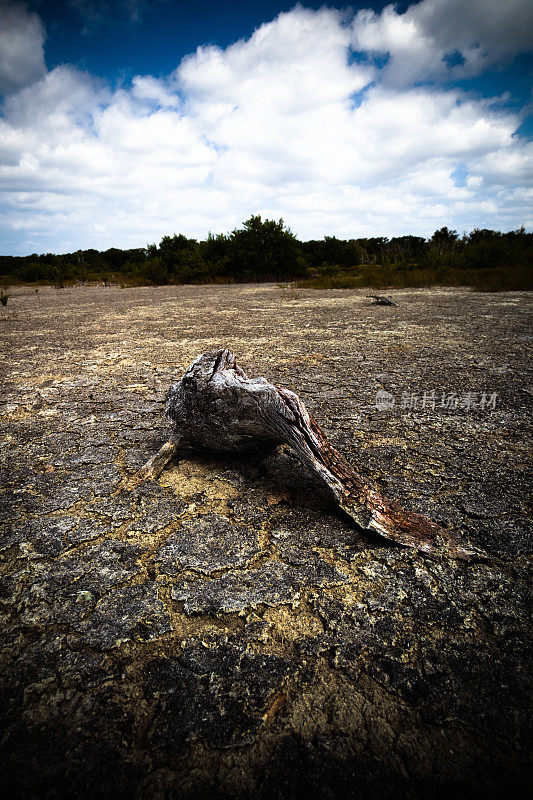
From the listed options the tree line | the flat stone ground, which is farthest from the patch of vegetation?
the flat stone ground

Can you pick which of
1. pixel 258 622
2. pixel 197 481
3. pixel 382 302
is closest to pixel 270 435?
pixel 197 481

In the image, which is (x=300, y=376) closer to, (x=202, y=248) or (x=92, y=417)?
(x=92, y=417)

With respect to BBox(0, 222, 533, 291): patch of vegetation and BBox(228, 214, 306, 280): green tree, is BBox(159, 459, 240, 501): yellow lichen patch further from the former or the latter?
BBox(228, 214, 306, 280): green tree

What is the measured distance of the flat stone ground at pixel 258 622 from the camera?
2.94 feet

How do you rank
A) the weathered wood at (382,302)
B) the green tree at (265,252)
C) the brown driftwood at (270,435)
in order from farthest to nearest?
the green tree at (265,252) < the weathered wood at (382,302) < the brown driftwood at (270,435)

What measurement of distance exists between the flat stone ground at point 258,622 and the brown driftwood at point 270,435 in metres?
0.10

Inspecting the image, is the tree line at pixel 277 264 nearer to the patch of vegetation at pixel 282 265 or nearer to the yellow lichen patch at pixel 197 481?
the patch of vegetation at pixel 282 265

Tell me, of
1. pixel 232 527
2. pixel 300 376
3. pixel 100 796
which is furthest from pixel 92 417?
pixel 100 796

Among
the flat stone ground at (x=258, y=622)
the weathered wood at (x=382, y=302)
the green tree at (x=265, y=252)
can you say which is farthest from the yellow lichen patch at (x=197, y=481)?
the green tree at (x=265, y=252)

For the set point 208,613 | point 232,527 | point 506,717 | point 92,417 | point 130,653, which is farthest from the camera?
point 92,417

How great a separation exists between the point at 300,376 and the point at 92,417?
2194 mm

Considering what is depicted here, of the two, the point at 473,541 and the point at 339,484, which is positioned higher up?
the point at 339,484

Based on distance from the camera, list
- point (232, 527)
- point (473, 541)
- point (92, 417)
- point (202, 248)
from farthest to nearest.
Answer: point (202, 248), point (92, 417), point (232, 527), point (473, 541)

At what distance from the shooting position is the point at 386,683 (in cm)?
106
